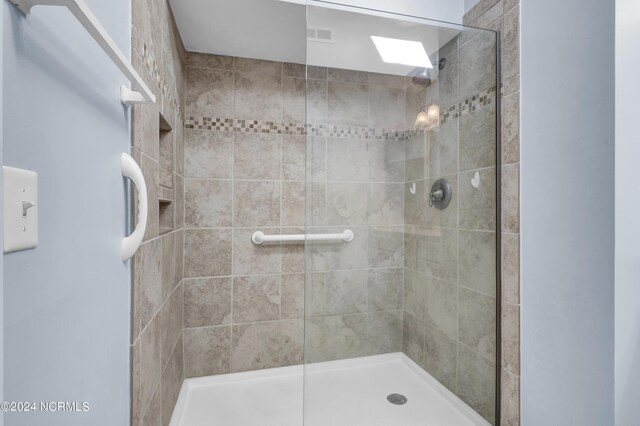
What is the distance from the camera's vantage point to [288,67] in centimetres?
212

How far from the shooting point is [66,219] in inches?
21.7

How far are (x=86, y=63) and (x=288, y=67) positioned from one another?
1661 mm

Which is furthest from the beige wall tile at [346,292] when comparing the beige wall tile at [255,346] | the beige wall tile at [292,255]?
the beige wall tile at [255,346]

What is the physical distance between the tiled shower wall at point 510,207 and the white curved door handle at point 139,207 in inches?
50.0

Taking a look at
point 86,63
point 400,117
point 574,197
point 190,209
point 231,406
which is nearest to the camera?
point 86,63

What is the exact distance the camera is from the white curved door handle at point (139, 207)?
0.77 meters

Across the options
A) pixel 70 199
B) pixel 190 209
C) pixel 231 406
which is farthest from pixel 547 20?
pixel 231 406

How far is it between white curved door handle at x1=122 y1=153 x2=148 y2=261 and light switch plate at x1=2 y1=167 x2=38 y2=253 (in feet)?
1.07

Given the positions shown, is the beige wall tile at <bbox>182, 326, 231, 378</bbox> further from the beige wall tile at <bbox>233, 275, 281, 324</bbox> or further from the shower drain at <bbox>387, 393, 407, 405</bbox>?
the shower drain at <bbox>387, 393, 407, 405</bbox>

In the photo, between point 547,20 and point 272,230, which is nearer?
point 547,20

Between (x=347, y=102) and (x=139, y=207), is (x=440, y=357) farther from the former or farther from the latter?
(x=139, y=207)

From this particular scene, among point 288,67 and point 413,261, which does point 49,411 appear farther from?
point 288,67

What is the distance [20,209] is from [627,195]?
150 centimetres

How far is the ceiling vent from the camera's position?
126 centimetres
